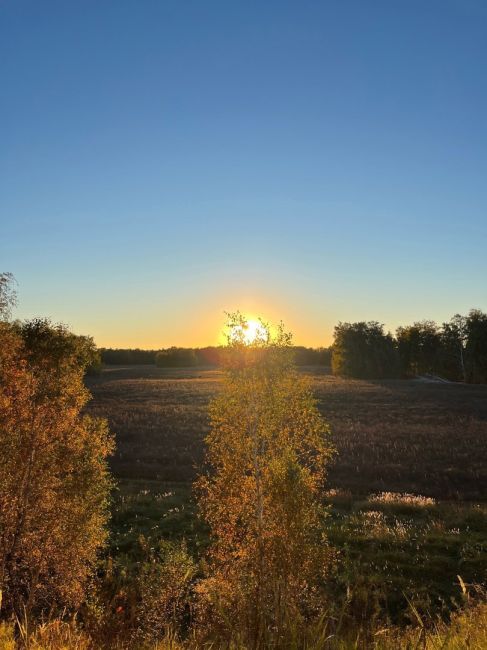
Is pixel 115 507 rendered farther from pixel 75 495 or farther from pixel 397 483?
pixel 397 483

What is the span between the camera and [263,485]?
14.3m

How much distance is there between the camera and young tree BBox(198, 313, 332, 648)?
1252 cm

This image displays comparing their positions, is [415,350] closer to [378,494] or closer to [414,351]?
[414,351]

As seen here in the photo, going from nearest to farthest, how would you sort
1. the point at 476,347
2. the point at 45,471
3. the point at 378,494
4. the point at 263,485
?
the point at 263,485 < the point at 45,471 < the point at 378,494 < the point at 476,347

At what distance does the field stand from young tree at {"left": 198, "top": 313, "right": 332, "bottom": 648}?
216cm

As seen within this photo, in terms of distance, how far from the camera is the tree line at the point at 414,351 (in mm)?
113812

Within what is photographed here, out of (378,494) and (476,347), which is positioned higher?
(476,347)

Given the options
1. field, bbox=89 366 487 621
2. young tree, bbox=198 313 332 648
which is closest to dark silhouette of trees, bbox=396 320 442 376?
field, bbox=89 366 487 621

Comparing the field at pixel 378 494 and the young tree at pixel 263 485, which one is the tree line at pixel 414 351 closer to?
the field at pixel 378 494

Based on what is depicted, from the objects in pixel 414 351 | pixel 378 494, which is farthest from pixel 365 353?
pixel 378 494

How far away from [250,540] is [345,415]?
4853 centimetres

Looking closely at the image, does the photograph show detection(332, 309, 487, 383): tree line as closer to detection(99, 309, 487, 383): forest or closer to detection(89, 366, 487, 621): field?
detection(99, 309, 487, 383): forest

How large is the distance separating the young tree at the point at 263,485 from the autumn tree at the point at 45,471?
4.86 metres

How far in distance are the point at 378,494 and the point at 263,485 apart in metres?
18.2
